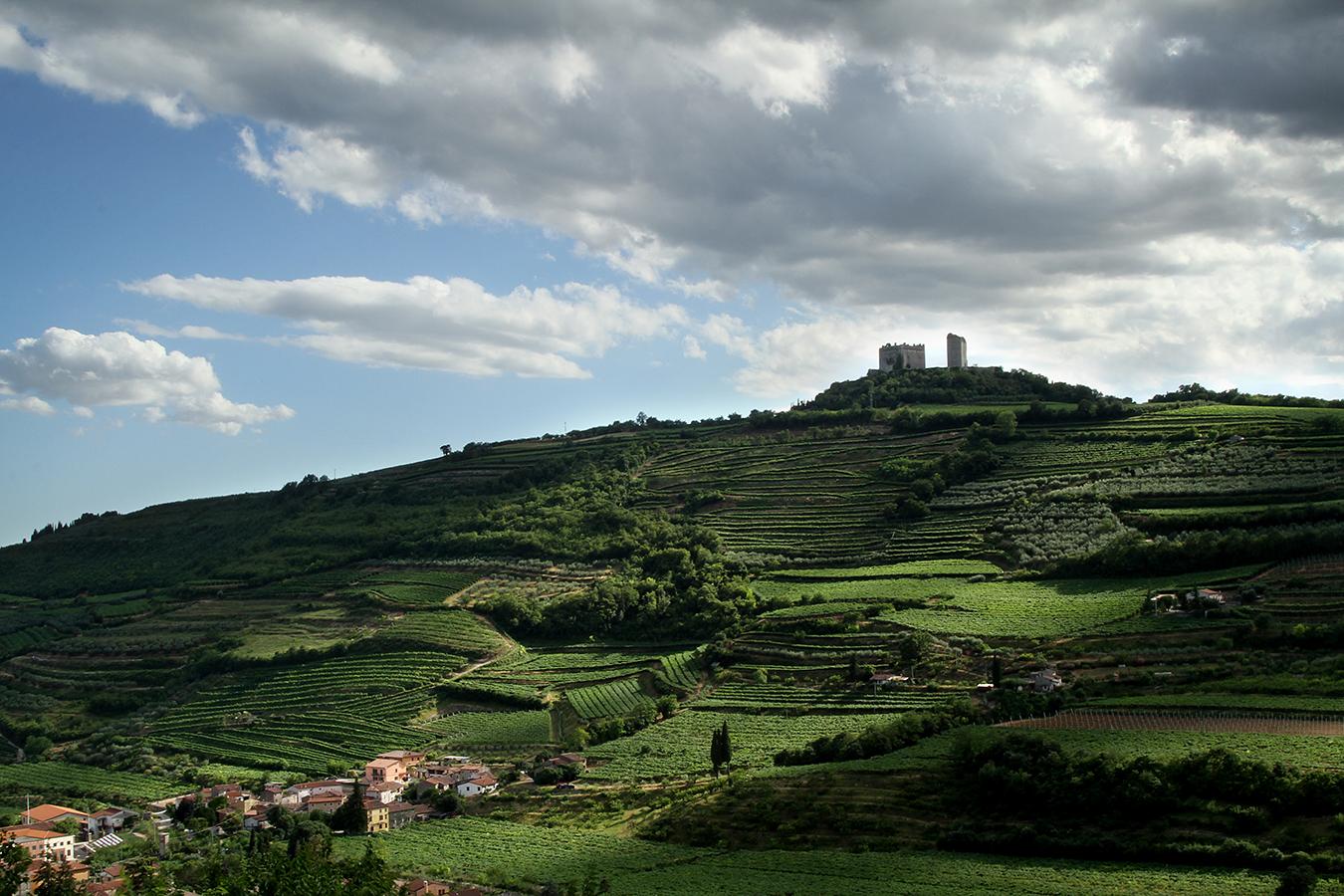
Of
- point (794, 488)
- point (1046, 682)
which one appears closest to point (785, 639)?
point (1046, 682)

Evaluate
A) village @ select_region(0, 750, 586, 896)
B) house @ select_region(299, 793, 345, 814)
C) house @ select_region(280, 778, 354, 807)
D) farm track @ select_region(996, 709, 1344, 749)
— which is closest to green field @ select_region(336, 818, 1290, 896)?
village @ select_region(0, 750, 586, 896)

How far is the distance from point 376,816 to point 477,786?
5330mm

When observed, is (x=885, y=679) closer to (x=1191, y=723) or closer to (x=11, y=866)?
(x=1191, y=723)

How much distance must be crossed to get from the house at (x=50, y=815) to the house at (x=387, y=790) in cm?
1465

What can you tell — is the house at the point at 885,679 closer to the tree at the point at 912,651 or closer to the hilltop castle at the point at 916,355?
the tree at the point at 912,651

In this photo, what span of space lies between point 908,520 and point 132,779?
176 ft

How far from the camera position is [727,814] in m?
50.2

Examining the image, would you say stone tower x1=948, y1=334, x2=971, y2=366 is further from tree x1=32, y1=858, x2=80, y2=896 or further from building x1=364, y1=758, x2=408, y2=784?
tree x1=32, y1=858, x2=80, y2=896

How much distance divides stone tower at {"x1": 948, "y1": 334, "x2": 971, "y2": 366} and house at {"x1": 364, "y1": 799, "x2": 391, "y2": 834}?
100 metres

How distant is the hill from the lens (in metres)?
46.0

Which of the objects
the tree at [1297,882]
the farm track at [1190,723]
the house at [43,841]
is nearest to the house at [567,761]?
the farm track at [1190,723]

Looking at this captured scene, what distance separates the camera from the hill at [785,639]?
4603cm

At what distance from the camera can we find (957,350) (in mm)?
144750

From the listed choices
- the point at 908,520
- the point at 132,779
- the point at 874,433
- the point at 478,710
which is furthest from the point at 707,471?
the point at 132,779
